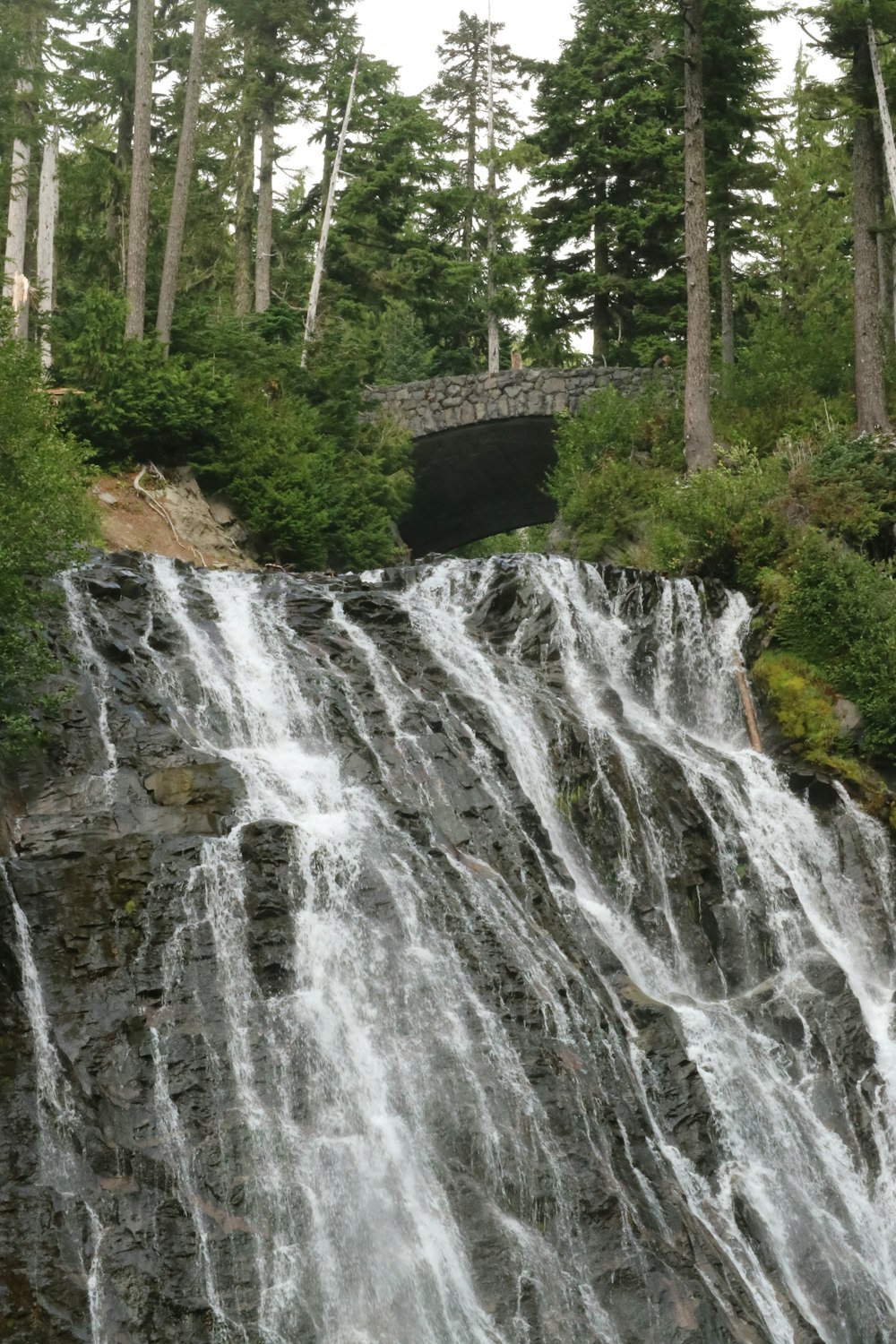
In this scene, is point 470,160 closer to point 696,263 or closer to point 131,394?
point 696,263

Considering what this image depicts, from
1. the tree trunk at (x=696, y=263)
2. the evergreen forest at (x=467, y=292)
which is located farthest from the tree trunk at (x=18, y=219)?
the tree trunk at (x=696, y=263)

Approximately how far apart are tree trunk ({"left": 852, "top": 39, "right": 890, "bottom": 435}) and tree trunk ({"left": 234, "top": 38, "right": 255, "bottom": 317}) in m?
13.8

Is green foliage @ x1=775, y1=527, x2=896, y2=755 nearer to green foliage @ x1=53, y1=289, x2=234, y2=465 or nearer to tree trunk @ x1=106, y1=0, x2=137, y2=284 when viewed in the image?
green foliage @ x1=53, y1=289, x2=234, y2=465

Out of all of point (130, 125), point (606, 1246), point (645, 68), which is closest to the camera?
point (606, 1246)

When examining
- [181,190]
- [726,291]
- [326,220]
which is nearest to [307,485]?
[181,190]

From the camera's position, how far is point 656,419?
2795 cm

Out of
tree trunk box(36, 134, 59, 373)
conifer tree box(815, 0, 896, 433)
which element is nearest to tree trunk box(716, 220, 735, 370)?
conifer tree box(815, 0, 896, 433)

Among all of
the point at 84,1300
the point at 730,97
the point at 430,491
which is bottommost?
the point at 84,1300

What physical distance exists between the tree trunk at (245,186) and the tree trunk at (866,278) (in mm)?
13783

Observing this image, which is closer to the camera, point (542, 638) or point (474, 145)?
point (542, 638)

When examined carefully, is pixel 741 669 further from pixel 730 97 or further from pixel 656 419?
pixel 730 97

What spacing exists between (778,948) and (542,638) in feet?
19.1

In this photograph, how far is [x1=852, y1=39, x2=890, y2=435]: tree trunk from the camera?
25.1 metres

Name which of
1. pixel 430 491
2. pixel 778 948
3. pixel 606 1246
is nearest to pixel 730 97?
pixel 430 491
